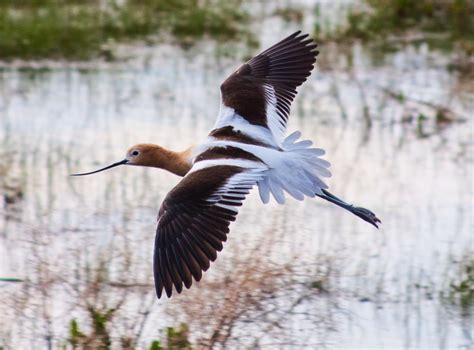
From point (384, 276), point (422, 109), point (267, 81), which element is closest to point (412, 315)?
point (384, 276)

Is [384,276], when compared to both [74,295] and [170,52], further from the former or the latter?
[170,52]

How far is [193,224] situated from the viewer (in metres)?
4.74

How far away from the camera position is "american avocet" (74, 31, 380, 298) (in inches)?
184

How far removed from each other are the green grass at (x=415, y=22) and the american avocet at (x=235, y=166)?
13.6ft

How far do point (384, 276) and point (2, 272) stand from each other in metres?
1.81

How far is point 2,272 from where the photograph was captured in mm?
5836

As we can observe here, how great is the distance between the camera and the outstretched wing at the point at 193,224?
461 cm

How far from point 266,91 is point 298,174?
0.85 metres

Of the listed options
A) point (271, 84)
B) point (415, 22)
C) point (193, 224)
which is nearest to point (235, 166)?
point (193, 224)

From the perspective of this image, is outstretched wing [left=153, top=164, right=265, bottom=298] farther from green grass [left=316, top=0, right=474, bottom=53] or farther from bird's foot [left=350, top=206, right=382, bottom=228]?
green grass [left=316, top=0, right=474, bottom=53]

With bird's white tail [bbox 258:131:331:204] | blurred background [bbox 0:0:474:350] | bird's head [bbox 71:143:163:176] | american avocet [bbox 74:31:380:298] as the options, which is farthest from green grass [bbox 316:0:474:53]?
bird's white tail [bbox 258:131:331:204]

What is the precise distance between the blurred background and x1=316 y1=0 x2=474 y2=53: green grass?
0.7 inches

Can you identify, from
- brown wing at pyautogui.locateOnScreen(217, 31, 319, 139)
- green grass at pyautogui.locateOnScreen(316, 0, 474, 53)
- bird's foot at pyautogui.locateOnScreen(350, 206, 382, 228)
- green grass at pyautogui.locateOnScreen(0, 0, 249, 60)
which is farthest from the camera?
green grass at pyautogui.locateOnScreen(316, 0, 474, 53)

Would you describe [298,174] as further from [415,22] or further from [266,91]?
[415,22]
